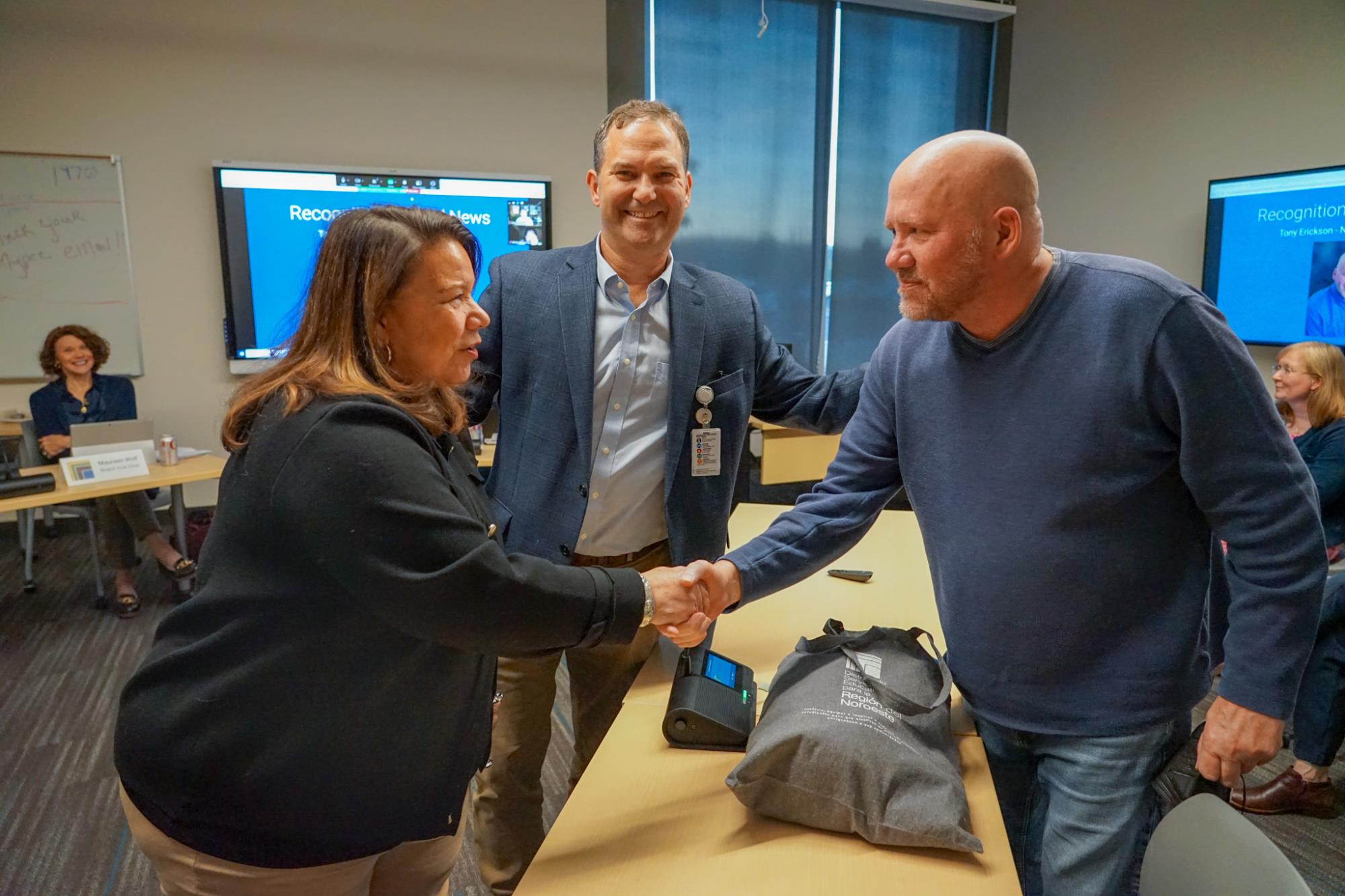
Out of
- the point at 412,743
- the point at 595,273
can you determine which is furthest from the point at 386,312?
the point at 595,273

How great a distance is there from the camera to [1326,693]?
8.29 feet

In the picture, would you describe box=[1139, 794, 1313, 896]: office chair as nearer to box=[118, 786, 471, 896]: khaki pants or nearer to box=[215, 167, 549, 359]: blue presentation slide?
box=[118, 786, 471, 896]: khaki pants

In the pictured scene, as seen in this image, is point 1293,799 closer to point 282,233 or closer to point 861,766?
point 861,766

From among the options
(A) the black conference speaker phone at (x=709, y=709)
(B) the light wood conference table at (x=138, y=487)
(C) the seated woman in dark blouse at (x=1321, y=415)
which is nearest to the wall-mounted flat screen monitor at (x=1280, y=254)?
(C) the seated woman in dark blouse at (x=1321, y=415)

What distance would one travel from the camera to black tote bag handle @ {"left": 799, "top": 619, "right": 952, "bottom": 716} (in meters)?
1.27

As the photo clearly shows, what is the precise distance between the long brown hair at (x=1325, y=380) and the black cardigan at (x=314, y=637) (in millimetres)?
3495

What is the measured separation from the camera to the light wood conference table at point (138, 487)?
3455 mm

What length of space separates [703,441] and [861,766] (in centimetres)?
82

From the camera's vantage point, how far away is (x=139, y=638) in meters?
3.75

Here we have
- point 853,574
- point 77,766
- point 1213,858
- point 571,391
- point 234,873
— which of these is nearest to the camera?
point 1213,858

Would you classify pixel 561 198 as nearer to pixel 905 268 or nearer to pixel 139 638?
pixel 139 638

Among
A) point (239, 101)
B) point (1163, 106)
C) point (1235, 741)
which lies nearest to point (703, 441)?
point (1235, 741)

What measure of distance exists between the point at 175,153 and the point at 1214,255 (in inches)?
232

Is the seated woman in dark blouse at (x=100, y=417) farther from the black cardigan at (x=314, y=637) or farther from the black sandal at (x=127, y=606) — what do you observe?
the black cardigan at (x=314, y=637)
